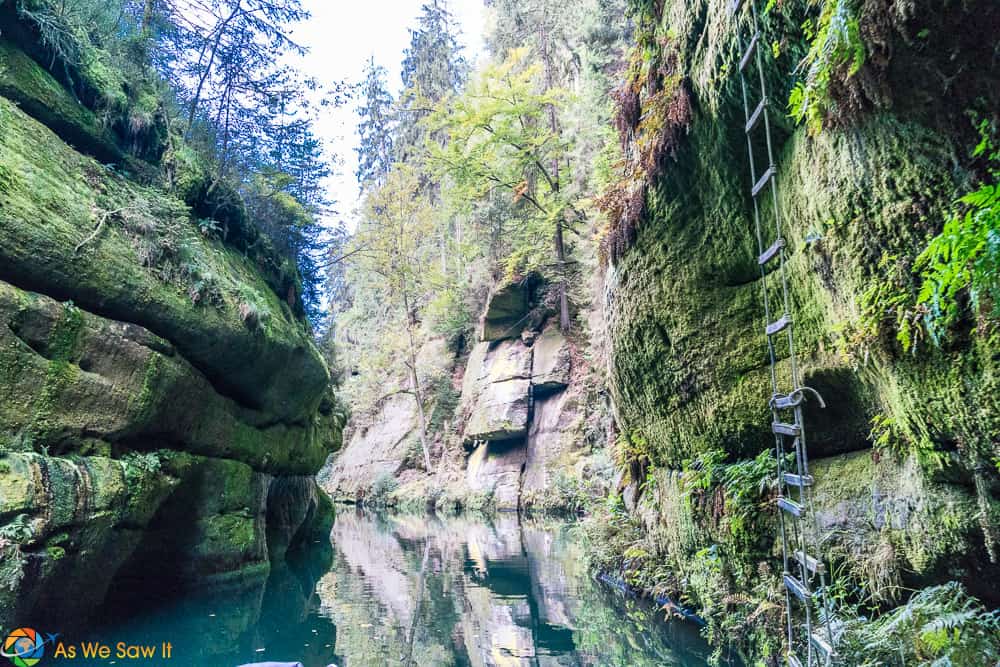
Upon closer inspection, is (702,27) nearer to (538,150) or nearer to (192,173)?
(192,173)

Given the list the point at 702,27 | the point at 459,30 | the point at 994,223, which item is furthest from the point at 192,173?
the point at 459,30

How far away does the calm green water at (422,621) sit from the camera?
20.4 ft

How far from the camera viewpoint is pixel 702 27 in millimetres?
5000

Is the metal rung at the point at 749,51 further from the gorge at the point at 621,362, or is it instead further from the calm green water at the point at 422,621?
the calm green water at the point at 422,621

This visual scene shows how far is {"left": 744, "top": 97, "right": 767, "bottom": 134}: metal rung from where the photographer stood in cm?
412

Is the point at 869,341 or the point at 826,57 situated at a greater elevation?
the point at 826,57

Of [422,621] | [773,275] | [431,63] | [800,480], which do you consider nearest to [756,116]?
[773,275]

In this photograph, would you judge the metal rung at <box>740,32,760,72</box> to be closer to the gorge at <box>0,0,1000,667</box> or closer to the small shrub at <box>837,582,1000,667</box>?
the gorge at <box>0,0,1000,667</box>

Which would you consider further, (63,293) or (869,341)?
(63,293)

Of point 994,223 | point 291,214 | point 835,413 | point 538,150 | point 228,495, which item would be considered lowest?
point 228,495

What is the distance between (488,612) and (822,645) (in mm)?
5662

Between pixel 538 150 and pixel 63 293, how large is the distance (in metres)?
17.6

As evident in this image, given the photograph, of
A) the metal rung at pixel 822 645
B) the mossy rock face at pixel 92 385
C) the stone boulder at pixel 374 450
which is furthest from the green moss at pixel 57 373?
the stone boulder at pixel 374 450

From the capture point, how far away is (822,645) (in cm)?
344
